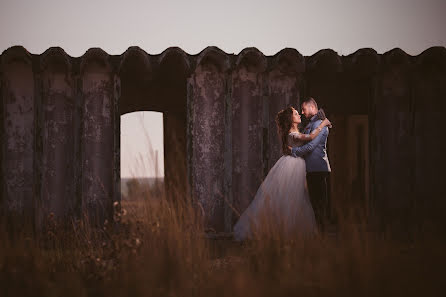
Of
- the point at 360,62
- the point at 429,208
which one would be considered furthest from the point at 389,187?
the point at 360,62

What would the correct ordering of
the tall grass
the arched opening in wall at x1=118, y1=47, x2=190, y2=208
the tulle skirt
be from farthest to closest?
the arched opening in wall at x1=118, y1=47, x2=190, y2=208 < the tulle skirt < the tall grass

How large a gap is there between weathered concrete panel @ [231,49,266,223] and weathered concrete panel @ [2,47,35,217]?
2730 mm

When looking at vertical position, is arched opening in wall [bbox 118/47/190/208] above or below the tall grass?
above

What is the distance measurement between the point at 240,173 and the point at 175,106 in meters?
3.68

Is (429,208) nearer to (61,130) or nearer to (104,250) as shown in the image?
(104,250)

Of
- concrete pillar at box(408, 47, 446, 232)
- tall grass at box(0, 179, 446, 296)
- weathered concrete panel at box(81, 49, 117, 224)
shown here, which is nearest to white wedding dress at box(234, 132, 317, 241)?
tall grass at box(0, 179, 446, 296)

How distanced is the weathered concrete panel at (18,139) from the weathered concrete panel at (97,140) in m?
0.71

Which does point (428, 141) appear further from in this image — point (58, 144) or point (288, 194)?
point (58, 144)

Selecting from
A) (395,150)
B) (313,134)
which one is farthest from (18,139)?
(395,150)

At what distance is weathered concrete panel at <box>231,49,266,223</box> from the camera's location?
5.69 m

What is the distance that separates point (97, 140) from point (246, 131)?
6.67 feet

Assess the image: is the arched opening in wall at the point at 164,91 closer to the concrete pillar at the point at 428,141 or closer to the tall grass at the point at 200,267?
the tall grass at the point at 200,267

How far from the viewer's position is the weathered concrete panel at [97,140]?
18.0ft

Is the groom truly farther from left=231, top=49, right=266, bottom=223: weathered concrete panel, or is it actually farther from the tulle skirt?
left=231, top=49, right=266, bottom=223: weathered concrete panel
